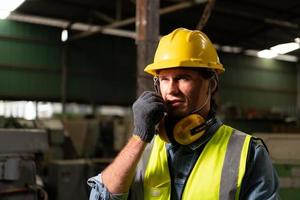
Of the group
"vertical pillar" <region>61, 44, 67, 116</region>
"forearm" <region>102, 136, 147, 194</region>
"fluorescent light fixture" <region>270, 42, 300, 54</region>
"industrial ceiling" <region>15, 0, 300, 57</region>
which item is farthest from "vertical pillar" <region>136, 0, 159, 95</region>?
"fluorescent light fixture" <region>270, 42, 300, 54</region>

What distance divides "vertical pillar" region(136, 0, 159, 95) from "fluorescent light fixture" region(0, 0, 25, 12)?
5.78 meters

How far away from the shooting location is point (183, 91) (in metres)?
1.48

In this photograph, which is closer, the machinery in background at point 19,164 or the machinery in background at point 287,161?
the machinery in background at point 19,164

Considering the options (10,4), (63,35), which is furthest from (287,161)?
(63,35)

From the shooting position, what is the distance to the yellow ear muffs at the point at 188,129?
1451 millimetres

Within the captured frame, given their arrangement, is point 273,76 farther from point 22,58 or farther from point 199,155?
point 199,155

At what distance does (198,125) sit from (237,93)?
1264 cm

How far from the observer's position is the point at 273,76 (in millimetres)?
14844

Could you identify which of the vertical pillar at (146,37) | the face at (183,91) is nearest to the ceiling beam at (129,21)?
the vertical pillar at (146,37)

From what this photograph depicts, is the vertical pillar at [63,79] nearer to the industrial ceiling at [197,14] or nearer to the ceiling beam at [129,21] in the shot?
the ceiling beam at [129,21]

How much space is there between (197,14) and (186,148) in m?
9.32

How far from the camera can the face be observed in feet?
4.85

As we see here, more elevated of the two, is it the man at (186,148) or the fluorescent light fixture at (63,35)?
the fluorescent light fixture at (63,35)

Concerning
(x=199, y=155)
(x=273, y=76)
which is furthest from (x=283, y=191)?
(x=273, y=76)
